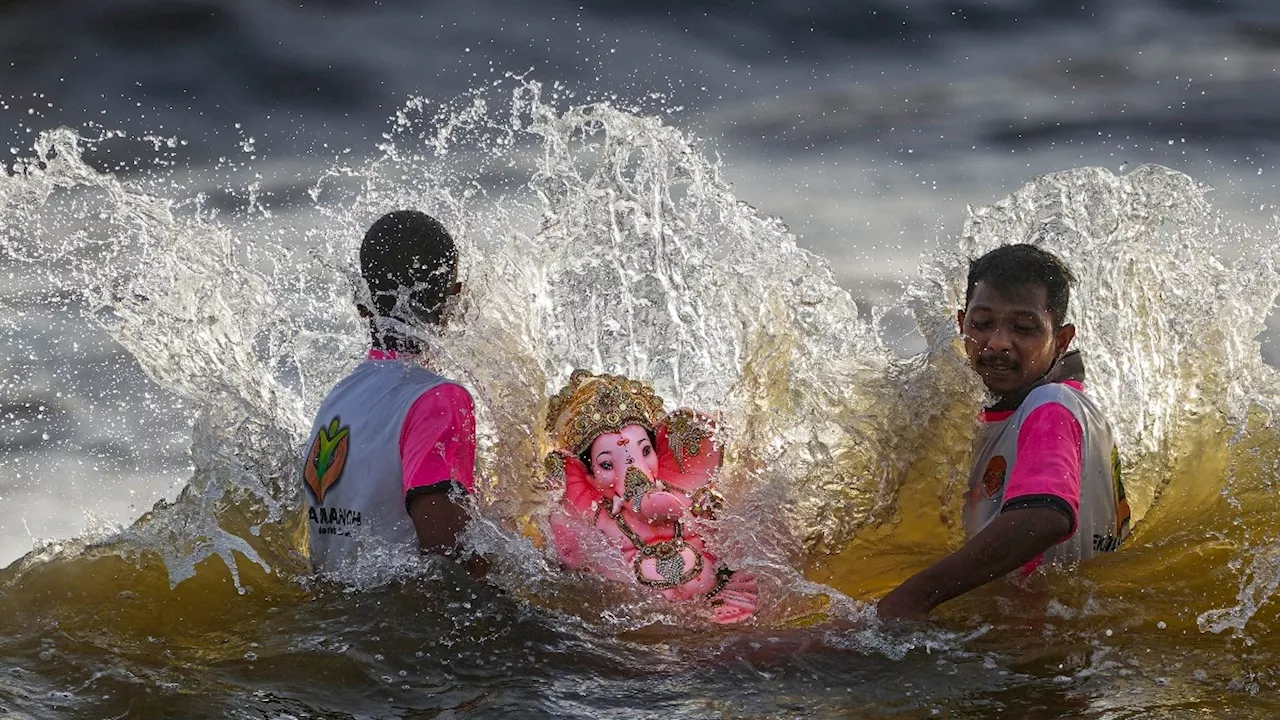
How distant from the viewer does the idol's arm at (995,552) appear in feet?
13.8

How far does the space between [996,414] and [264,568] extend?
2.56 meters

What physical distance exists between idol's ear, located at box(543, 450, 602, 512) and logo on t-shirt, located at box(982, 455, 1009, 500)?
1336mm

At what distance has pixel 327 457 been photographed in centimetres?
492

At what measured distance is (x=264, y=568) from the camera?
5066 mm

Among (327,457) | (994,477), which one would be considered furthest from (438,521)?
(994,477)

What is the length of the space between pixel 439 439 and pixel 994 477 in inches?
70.9

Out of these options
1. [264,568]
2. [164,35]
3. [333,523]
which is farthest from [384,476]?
[164,35]

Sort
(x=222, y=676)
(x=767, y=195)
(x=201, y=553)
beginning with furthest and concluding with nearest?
1. (x=767, y=195)
2. (x=201, y=553)
3. (x=222, y=676)

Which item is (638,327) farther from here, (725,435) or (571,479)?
(571,479)

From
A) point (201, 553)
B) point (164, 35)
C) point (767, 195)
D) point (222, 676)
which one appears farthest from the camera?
point (164, 35)

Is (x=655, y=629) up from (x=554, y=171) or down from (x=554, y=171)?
down

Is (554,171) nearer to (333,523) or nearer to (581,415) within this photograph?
(581,415)

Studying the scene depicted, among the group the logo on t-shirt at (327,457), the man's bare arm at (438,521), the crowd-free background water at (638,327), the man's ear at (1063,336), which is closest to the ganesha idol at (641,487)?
the crowd-free background water at (638,327)

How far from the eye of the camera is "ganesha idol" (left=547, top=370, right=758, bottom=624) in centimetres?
495
